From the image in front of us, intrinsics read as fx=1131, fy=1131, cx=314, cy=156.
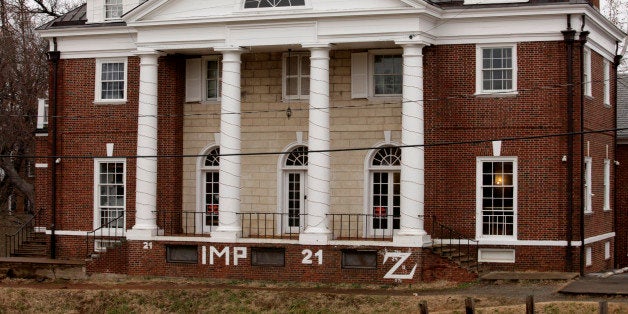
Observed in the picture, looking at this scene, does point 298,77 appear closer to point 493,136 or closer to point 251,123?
point 251,123

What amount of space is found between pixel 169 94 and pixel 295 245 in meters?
6.80

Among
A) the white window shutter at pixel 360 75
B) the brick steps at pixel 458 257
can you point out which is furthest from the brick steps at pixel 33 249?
the brick steps at pixel 458 257

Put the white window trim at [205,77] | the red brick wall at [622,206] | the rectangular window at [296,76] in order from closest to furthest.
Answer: the rectangular window at [296,76]
the white window trim at [205,77]
the red brick wall at [622,206]

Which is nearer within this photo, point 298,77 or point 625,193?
point 298,77

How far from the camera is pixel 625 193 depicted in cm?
3850

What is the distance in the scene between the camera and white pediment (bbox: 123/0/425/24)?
31734mm

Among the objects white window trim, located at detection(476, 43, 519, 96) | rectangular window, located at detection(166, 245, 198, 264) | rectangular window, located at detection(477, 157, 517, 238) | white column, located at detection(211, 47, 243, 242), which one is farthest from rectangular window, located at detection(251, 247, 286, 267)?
white window trim, located at detection(476, 43, 519, 96)

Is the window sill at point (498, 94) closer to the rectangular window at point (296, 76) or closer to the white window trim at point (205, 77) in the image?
the rectangular window at point (296, 76)

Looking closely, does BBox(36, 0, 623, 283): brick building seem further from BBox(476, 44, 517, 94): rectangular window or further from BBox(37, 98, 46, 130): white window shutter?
BBox(37, 98, 46, 130): white window shutter

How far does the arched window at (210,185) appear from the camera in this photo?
118 feet

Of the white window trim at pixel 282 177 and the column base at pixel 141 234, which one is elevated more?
the white window trim at pixel 282 177

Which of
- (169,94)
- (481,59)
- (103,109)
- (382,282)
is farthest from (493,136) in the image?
(103,109)

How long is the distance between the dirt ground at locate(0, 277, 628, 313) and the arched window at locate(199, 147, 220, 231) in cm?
316

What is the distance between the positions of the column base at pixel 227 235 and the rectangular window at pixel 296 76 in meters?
4.69
